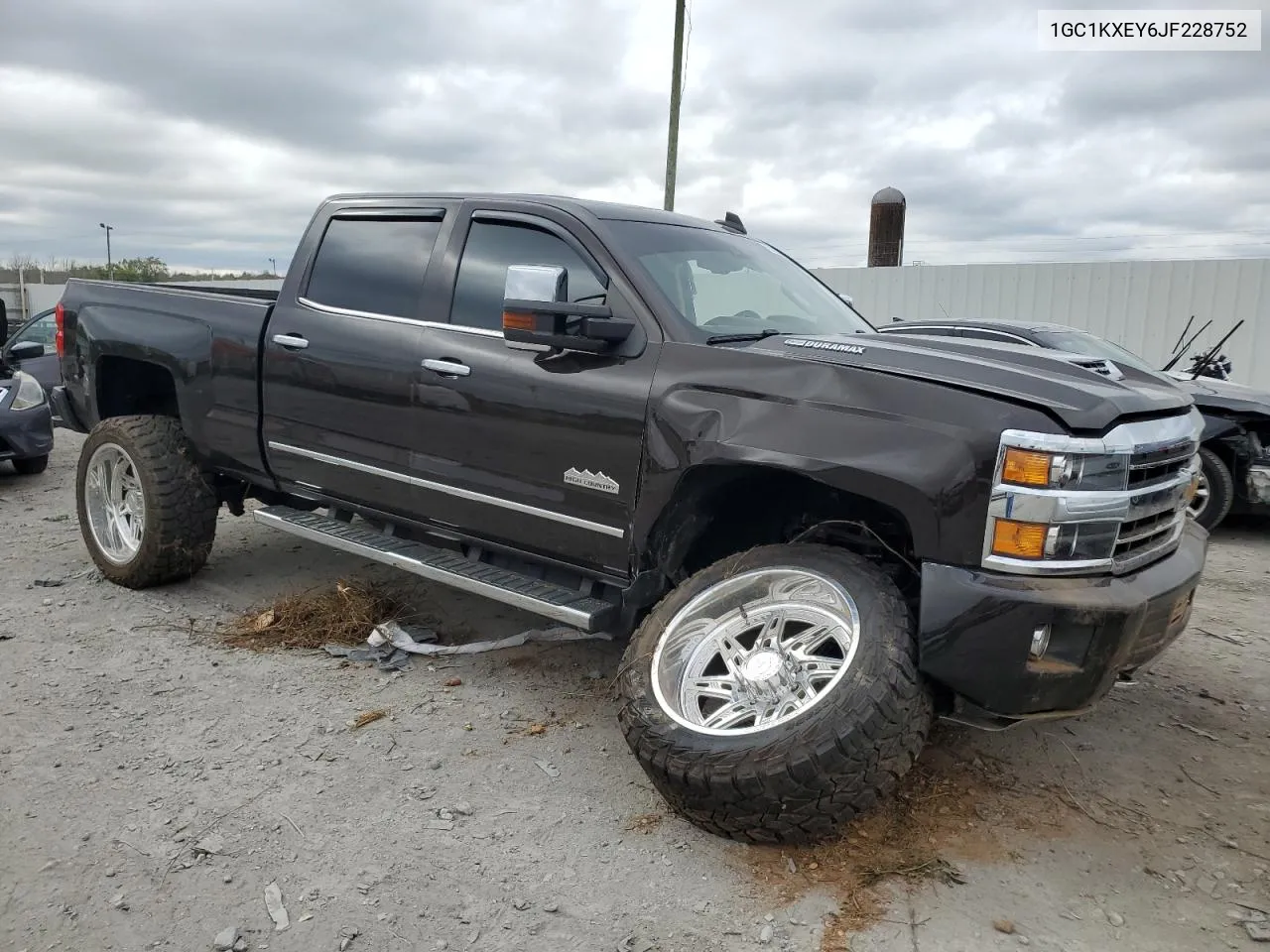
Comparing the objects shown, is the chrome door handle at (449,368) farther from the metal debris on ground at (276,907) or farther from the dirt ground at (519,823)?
the metal debris on ground at (276,907)

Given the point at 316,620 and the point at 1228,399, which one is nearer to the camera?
the point at 316,620

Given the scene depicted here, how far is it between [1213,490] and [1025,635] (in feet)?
17.7

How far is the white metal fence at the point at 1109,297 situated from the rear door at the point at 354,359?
8317mm

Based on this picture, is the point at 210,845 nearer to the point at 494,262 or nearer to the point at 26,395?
the point at 494,262

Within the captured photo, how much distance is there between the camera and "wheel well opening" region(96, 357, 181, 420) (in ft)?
17.2

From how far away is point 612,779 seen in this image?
10.8 ft

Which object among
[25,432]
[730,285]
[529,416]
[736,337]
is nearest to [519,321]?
[529,416]

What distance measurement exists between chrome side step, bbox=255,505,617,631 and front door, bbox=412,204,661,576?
14cm

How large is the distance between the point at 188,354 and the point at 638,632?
2.97 metres

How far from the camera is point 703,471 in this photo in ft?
10.4

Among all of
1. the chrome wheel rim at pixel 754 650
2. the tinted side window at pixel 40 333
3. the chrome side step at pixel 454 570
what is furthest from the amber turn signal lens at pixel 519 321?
the tinted side window at pixel 40 333

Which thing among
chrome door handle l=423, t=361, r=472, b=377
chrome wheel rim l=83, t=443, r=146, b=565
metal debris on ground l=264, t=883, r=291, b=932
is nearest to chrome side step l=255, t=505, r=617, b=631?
chrome door handle l=423, t=361, r=472, b=377

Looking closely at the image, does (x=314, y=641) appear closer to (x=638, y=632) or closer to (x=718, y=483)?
(x=638, y=632)

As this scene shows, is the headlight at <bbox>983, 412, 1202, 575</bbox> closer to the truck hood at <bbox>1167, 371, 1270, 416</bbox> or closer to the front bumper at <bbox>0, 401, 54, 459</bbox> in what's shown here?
the truck hood at <bbox>1167, 371, 1270, 416</bbox>
